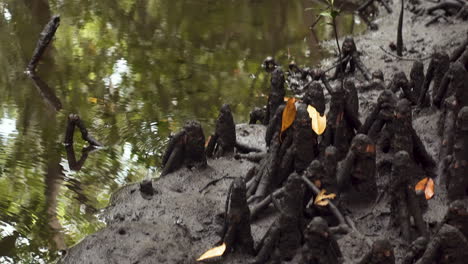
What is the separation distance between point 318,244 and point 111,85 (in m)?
4.20

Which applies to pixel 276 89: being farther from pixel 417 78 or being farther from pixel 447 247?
pixel 447 247

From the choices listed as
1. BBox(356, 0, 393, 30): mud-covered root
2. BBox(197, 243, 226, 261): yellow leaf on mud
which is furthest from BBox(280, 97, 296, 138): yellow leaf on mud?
BBox(356, 0, 393, 30): mud-covered root

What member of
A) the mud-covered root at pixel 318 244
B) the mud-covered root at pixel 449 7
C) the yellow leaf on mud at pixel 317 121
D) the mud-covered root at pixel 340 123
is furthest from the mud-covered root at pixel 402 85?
the mud-covered root at pixel 449 7

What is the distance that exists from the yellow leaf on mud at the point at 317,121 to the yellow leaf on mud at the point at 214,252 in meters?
1.08

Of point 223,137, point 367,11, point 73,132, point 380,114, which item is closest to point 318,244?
point 380,114

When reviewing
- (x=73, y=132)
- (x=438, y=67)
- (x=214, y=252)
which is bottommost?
(x=73, y=132)

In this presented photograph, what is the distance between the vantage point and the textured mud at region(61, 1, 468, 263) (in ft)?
13.9

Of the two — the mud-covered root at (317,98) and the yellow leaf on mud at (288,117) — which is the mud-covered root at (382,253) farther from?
the mud-covered root at (317,98)

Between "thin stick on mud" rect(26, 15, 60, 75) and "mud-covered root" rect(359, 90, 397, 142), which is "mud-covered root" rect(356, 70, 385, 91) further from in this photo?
"thin stick on mud" rect(26, 15, 60, 75)

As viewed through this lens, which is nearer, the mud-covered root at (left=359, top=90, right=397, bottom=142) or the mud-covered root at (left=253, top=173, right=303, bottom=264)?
the mud-covered root at (left=253, top=173, right=303, bottom=264)

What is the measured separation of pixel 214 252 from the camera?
4141 millimetres

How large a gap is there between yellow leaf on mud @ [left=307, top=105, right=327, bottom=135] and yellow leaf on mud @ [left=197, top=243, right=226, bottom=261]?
1078 mm

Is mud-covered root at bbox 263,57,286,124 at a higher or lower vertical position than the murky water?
higher

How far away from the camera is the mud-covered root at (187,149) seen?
5.18 metres
